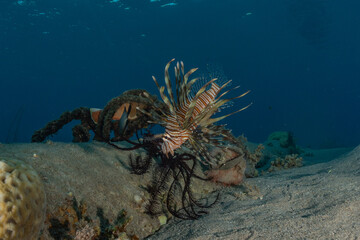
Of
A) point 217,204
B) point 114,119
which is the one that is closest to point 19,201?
point 217,204

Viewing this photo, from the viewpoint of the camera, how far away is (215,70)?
5852 millimetres

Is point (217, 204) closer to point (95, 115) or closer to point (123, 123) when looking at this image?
point (123, 123)

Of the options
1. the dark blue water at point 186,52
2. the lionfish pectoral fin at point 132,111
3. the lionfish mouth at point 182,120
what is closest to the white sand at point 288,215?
the lionfish mouth at point 182,120

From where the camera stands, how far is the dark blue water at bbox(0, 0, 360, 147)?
37.1m

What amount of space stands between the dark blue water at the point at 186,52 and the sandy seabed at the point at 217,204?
15.1 meters

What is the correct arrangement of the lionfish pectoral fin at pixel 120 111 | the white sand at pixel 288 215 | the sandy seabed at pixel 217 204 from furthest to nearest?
1. the lionfish pectoral fin at pixel 120 111
2. the sandy seabed at pixel 217 204
3. the white sand at pixel 288 215

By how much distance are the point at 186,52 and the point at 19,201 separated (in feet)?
190

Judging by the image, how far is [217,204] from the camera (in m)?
3.44

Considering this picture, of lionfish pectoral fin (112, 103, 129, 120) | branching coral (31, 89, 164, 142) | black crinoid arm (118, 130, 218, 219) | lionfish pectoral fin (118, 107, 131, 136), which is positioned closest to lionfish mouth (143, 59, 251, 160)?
black crinoid arm (118, 130, 218, 219)

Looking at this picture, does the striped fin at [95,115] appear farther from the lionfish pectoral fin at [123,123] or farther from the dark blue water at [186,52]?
the dark blue water at [186,52]

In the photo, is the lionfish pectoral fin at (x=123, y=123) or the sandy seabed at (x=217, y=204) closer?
the sandy seabed at (x=217, y=204)

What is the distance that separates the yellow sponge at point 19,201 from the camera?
5.16 feet

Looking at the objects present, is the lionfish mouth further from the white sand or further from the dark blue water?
the dark blue water

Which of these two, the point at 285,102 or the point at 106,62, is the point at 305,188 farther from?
the point at 285,102
